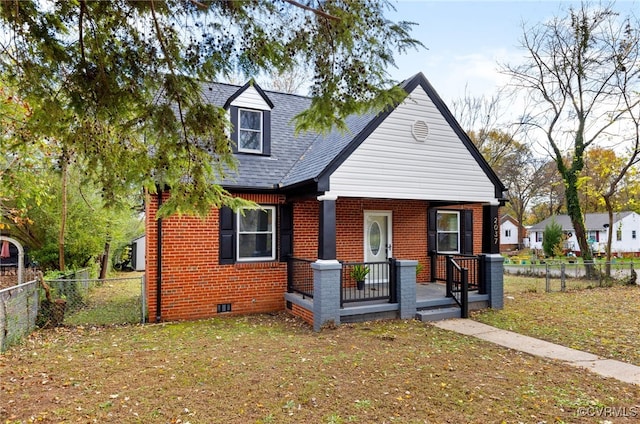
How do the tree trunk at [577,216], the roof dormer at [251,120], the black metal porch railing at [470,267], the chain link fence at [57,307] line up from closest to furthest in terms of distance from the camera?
the chain link fence at [57,307], the black metal porch railing at [470,267], the roof dormer at [251,120], the tree trunk at [577,216]

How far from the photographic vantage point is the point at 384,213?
433 inches

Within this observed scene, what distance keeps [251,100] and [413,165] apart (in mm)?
4664

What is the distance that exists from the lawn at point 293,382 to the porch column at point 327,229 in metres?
1.58

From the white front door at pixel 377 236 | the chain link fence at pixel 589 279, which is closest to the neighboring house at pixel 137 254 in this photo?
the white front door at pixel 377 236

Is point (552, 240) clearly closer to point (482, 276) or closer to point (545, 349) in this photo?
point (482, 276)

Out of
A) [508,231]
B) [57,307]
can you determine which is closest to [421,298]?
[57,307]

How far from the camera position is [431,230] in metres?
11.6

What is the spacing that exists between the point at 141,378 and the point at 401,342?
13.5 ft

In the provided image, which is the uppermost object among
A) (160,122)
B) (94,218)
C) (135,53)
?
(135,53)

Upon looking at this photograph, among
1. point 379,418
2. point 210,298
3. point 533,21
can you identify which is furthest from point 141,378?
point 533,21

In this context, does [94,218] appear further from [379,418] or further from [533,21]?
[533,21]

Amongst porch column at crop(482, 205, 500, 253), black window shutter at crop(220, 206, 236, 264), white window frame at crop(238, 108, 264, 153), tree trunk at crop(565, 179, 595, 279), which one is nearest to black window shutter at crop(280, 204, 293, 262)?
black window shutter at crop(220, 206, 236, 264)

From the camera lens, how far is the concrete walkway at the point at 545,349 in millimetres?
5367

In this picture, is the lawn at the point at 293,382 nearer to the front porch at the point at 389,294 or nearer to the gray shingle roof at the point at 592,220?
the front porch at the point at 389,294
